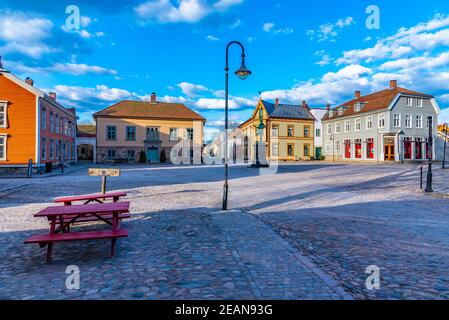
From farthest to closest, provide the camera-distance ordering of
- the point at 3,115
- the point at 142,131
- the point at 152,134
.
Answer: the point at 152,134
the point at 142,131
the point at 3,115

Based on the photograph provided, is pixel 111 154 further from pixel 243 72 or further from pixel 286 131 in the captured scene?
pixel 243 72

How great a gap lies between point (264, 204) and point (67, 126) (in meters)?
32.9

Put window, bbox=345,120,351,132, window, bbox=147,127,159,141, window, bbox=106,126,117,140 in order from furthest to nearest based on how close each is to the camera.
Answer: window, bbox=345,120,351,132
window, bbox=147,127,159,141
window, bbox=106,126,117,140

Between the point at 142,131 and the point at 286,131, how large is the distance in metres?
24.1

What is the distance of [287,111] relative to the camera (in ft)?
162

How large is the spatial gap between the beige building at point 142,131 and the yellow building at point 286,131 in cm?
1205

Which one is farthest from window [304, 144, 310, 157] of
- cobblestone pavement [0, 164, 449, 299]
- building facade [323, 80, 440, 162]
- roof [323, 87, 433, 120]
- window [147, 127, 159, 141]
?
cobblestone pavement [0, 164, 449, 299]

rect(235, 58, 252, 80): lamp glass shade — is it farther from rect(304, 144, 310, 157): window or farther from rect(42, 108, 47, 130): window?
rect(304, 144, 310, 157): window

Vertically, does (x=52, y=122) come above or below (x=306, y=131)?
below

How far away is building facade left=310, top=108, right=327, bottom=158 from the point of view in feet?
167

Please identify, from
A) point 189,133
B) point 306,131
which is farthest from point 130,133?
point 306,131

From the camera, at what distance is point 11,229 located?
262 inches

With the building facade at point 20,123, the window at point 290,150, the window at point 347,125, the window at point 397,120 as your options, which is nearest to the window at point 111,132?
the building facade at point 20,123
